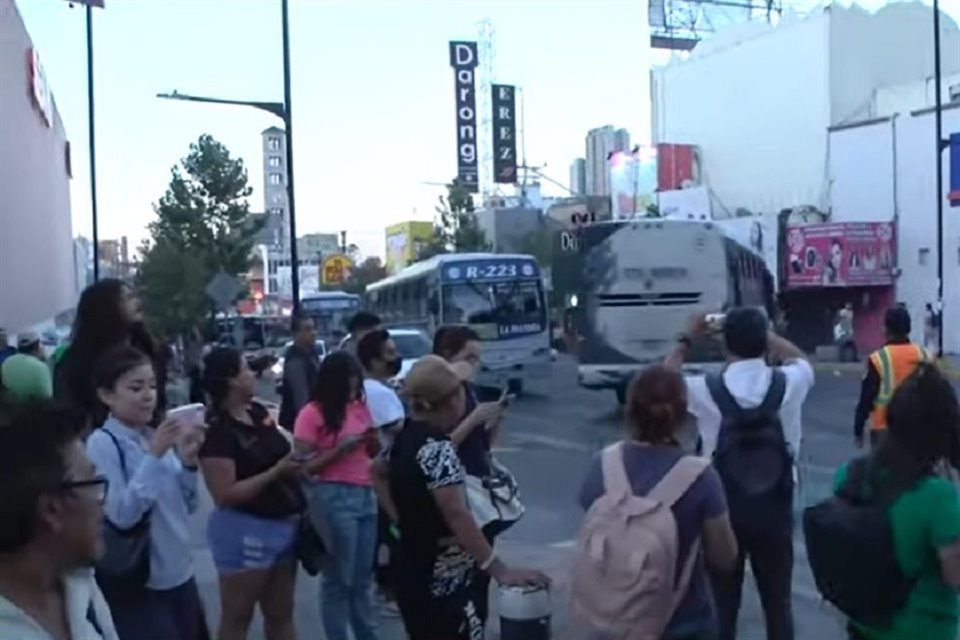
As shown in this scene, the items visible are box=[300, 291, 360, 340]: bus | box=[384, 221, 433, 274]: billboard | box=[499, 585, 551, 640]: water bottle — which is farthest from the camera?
→ box=[384, 221, 433, 274]: billboard

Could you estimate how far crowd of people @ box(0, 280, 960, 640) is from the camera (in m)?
2.76

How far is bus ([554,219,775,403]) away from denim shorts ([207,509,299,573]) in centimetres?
1670

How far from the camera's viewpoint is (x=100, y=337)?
5.39m

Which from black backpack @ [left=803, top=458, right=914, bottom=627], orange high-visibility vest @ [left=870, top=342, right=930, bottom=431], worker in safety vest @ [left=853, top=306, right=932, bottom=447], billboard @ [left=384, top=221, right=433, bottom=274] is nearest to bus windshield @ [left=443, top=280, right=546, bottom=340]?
worker in safety vest @ [left=853, top=306, right=932, bottom=447]

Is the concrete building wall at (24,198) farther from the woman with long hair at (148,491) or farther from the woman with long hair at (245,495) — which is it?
the woman with long hair at (148,491)

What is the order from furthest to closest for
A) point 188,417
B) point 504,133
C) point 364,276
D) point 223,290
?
point 364,276 → point 504,133 → point 223,290 → point 188,417

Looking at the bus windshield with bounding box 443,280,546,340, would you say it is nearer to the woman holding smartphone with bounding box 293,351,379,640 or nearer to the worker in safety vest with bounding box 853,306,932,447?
the worker in safety vest with bounding box 853,306,932,447

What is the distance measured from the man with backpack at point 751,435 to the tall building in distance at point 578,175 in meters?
112

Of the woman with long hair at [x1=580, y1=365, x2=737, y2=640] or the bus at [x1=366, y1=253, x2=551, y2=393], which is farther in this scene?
the bus at [x1=366, y1=253, x2=551, y2=393]

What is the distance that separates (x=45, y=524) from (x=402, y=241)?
346ft

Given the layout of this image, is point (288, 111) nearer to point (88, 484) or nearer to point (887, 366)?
point (887, 366)

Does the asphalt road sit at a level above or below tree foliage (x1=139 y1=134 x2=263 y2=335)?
below

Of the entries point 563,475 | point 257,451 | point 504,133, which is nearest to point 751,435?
point 257,451

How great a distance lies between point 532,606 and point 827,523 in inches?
59.2
